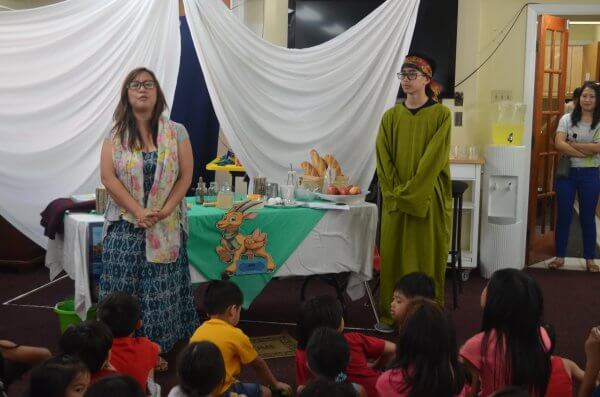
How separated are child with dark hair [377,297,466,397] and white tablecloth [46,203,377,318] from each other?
5.60ft

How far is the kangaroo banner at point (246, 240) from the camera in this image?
3650 mm

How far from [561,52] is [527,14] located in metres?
0.57

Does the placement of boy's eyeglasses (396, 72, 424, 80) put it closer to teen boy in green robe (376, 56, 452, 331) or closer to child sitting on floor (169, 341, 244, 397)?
teen boy in green robe (376, 56, 452, 331)

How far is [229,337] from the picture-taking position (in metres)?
2.53

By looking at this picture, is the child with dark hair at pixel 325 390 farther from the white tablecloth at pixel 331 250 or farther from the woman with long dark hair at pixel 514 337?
the white tablecloth at pixel 331 250

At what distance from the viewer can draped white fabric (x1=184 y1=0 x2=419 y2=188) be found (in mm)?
4055

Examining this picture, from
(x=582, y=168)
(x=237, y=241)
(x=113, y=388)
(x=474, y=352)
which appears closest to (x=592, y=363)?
(x=474, y=352)

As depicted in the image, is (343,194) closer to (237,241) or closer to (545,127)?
(237,241)

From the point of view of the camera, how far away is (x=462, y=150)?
18.1ft

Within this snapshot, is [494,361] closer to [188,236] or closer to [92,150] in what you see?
[188,236]

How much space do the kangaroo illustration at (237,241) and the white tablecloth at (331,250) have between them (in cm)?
16

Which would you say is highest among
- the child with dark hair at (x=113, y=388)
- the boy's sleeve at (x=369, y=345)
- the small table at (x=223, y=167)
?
the small table at (x=223, y=167)

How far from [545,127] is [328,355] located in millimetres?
4330

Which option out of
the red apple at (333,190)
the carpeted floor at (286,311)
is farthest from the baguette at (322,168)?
the carpeted floor at (286,311)
